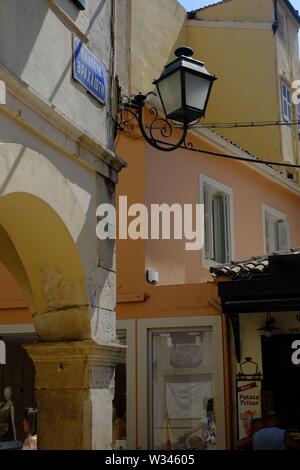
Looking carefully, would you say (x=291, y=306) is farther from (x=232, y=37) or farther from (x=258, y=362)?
(x=232, y=37)

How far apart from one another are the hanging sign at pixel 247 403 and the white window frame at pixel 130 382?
1530 mm

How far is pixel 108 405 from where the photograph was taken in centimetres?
569

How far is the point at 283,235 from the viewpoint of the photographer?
14180 millimetres

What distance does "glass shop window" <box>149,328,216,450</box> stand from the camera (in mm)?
9242

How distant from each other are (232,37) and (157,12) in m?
2.51

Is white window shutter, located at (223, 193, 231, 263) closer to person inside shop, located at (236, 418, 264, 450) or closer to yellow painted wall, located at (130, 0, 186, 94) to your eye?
yellow painted wall, located at (130, 0, 186, 94)

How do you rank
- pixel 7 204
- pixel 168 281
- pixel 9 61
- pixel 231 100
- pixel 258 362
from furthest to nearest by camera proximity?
pixel 231 100
pixel 168 281
pixel 258 362
pixel 7 204
pixel 9 61

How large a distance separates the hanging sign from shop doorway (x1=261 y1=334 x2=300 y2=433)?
99 mm

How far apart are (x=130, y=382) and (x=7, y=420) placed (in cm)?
207

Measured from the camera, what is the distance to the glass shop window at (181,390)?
924 centimetres

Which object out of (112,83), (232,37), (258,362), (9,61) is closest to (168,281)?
(258,362)

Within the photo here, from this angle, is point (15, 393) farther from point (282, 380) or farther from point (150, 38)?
point (150, 38)

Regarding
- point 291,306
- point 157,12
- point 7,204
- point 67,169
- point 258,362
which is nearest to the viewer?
point 7,204
